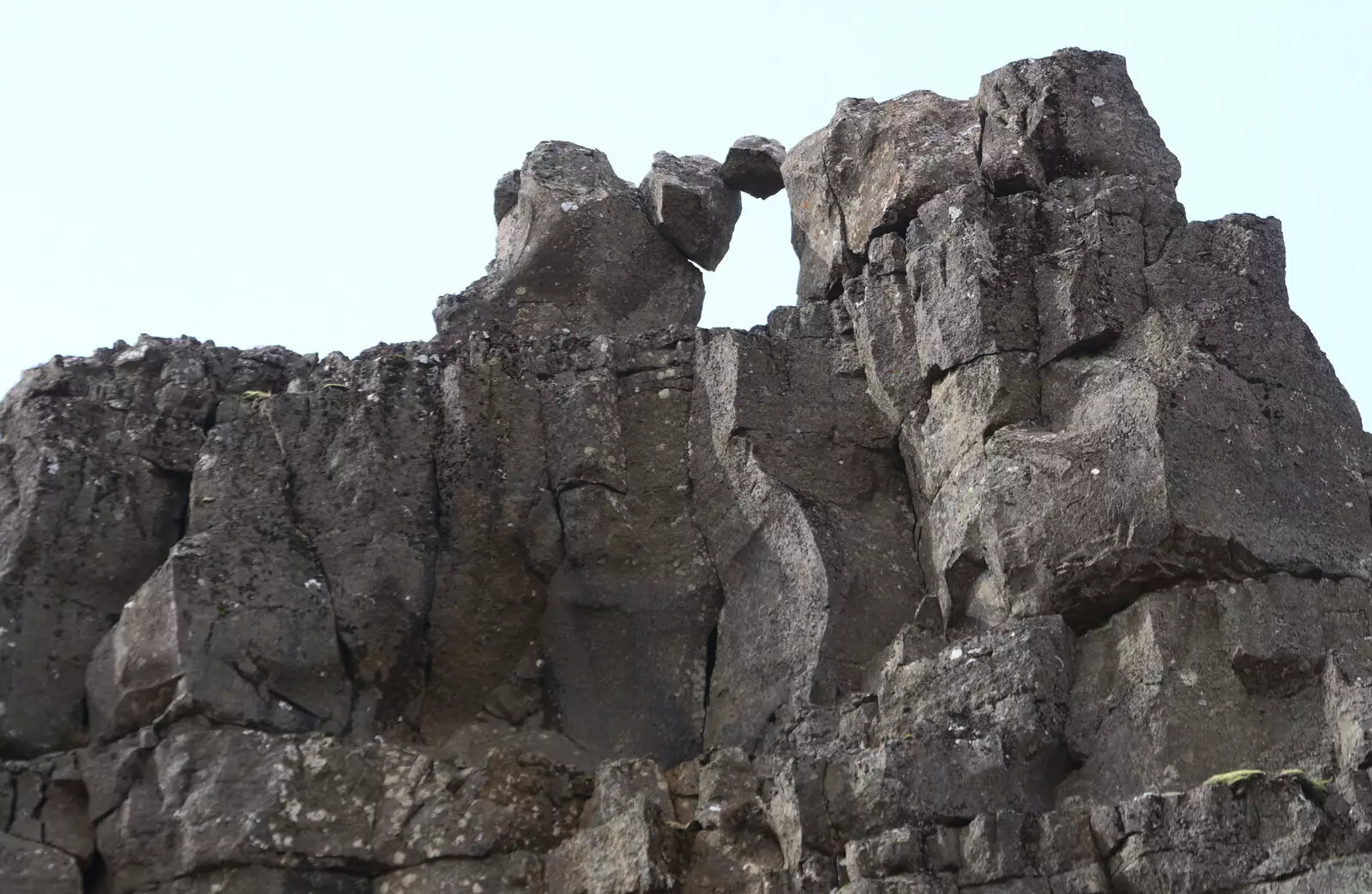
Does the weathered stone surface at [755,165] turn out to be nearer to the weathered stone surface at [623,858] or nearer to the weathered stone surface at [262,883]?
the weathered stone surface at [623,858]

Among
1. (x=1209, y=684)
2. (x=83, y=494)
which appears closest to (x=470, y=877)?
(x=83, y=494)

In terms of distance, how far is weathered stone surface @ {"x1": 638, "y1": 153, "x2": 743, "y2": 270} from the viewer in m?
28.2

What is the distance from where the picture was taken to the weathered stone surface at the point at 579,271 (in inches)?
1086

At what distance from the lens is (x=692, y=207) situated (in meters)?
28.3

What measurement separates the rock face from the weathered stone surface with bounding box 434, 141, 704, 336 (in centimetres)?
83

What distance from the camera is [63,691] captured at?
2298 centimetres

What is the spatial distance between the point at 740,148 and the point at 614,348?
4.25 metres

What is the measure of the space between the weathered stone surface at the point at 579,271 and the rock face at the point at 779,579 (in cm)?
83

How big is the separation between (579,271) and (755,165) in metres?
2.68

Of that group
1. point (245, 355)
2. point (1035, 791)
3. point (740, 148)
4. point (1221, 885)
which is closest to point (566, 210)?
point (740, 148)

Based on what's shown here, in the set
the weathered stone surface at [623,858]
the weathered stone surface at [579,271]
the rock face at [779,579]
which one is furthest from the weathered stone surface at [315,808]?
the weathered stone surface at [579,271]

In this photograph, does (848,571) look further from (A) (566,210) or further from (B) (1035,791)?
(A) (566,210)

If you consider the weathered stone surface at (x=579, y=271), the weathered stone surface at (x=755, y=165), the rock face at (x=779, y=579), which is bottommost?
the rock face at (x=779, y=579)

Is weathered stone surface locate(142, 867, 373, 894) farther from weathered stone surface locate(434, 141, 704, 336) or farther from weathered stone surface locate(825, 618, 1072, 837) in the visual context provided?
weathered stone surface locate(434, 141, 704, 336)
